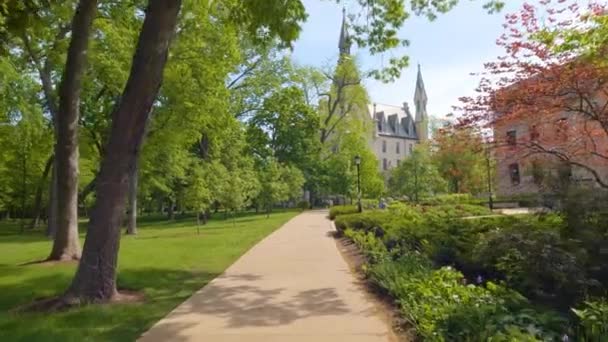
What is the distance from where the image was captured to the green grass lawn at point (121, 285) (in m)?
6.25

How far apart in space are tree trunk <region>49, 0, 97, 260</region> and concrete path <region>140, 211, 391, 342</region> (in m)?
4.64

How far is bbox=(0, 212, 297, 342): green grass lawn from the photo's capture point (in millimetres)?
6254

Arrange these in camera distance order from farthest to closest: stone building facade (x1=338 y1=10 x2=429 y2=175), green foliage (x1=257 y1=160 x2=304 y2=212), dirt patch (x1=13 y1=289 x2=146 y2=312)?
1. stone building facade (x1=338 y1=10 x2=429 y2=175)
2. green foliage (x1=257 y1=160 x2=304 y2=212)
3. dirt patch (x1=13 y1=289 x2=146 y2=312)

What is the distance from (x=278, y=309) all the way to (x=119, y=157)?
3.45 m

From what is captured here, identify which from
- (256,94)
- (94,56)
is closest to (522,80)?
(94,56)

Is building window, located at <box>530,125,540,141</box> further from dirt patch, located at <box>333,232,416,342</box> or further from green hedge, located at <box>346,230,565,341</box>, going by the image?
green hedge, located at <box>346,230,565,341</box>

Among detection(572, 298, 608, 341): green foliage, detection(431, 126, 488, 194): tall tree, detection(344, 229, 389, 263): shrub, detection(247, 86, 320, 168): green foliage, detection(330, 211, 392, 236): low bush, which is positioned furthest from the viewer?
detection(247, 86, 320, 168): green foliage

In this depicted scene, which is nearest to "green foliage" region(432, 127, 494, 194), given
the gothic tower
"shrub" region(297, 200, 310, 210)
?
"shrub" region(297, 200, 310, 210)

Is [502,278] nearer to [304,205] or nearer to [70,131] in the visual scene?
[70,131]

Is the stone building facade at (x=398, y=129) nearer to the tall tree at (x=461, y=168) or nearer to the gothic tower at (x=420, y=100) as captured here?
the gothic tower at (x=420, y=100)

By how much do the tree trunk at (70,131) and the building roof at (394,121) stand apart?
87.6 m

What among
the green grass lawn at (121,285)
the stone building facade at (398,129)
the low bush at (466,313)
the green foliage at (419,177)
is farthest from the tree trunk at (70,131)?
the stone building facade at (398,129)

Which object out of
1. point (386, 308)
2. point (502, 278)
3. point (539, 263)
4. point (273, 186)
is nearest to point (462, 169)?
point (273, 186)

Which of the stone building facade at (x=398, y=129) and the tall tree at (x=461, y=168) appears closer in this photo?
the tall tree at (x=461, y=168)
